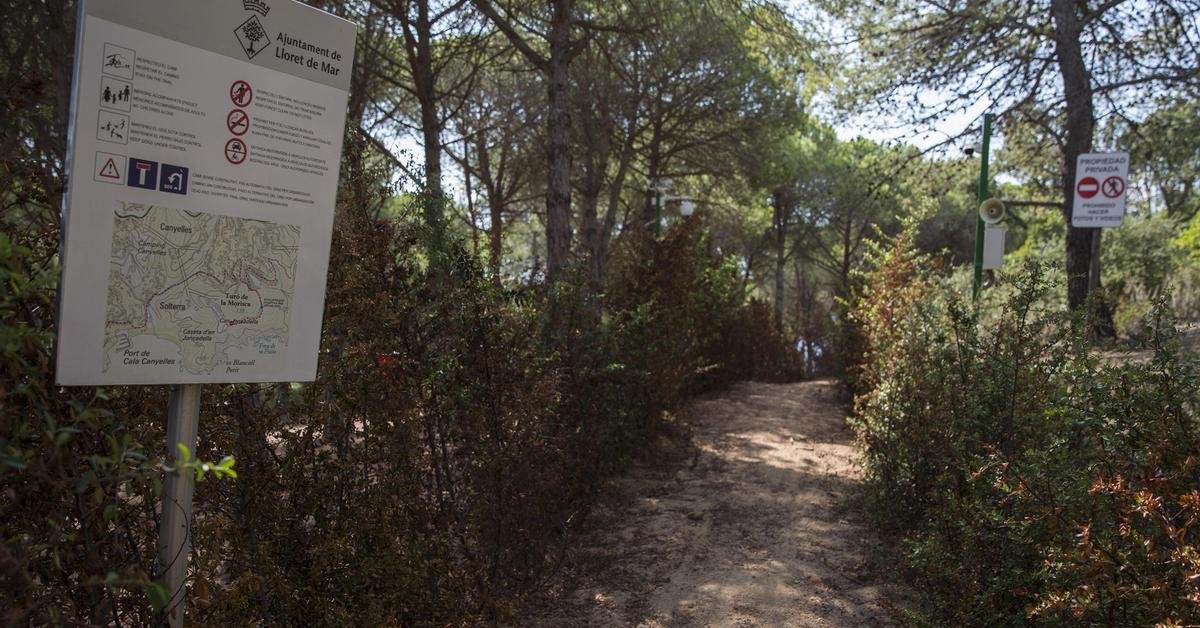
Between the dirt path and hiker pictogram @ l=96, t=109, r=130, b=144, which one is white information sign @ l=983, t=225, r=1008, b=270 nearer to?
the dirt path

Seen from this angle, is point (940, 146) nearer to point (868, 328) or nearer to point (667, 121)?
point (868, 328)

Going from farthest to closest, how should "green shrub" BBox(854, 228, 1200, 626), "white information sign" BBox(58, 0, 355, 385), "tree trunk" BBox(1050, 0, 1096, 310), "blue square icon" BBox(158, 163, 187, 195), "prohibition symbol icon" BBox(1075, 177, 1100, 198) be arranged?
"tree trunk" BBox(1050, 0, 1096, 310)
"prohibition symbol icon" BBox(1075, 177, 1100, 198)
"green shrub" BBox(854, 228, 1200, 626)
"blue square icon" BBox(158, 163, 187, 195)
"white information sign" BBox(58, 0, 355, 385)

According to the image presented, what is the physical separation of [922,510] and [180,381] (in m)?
4.39

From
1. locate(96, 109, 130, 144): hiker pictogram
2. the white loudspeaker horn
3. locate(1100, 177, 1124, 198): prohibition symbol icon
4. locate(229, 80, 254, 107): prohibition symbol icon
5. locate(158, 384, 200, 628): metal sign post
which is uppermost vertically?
locate(1100, 177, 1124, 198): prohibition symbol icon

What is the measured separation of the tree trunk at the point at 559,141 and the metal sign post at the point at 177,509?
17.0 ft

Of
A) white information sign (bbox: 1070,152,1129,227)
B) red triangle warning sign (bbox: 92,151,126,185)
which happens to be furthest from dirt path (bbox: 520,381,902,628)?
white information sign (bbox: 1070,152,1129,227)

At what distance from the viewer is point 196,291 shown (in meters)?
2.13

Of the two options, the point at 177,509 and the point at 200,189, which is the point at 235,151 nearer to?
the point at 200,189

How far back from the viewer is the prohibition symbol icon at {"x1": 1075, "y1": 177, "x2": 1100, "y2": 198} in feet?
30.9

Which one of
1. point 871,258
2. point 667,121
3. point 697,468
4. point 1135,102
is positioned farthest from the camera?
point 667,121

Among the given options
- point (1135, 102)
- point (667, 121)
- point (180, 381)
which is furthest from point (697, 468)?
point (667, 121)

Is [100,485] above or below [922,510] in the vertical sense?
above

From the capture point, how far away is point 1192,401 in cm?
268

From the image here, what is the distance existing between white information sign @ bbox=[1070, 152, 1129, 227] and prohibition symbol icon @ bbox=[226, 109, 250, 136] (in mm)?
9273
